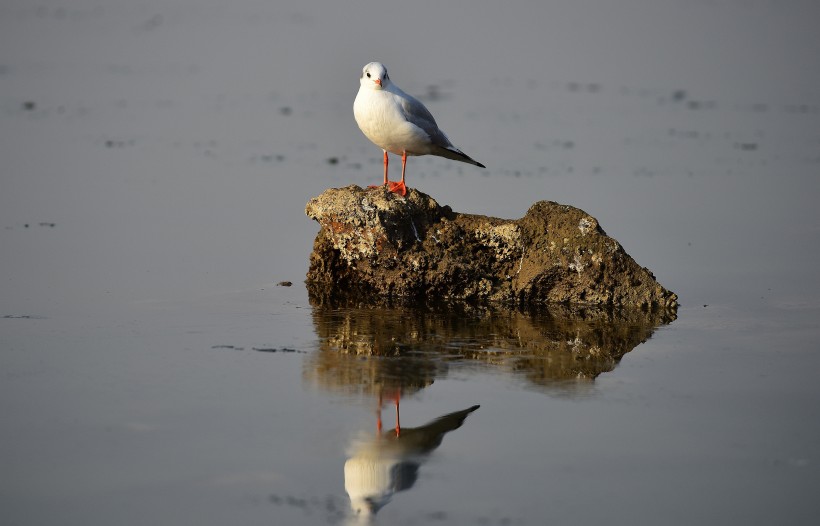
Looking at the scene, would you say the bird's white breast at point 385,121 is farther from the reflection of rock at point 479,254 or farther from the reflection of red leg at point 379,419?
the reflection of red leg at point 379,419

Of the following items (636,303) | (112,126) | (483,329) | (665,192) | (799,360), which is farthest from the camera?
(112,126)

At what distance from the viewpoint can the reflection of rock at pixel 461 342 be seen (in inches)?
249

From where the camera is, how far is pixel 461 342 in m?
6.96

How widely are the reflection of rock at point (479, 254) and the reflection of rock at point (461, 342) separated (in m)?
0.20

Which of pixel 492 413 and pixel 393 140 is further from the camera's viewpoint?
pixel 393 140

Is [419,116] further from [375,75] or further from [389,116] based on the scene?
[375,75]

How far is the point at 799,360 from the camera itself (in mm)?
6785

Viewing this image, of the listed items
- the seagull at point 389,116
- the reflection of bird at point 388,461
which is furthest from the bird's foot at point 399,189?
the reflection of bird at point 388,461

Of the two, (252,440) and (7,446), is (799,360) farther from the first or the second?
(7,446)

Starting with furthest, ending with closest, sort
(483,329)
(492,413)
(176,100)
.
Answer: (176,100) → (483,329) → (492,413)

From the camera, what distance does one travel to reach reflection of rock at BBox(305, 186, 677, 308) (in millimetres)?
8047

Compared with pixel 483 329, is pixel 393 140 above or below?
above

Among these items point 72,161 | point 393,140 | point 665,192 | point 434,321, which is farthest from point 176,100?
point 434,321

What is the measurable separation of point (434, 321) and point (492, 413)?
177cm
